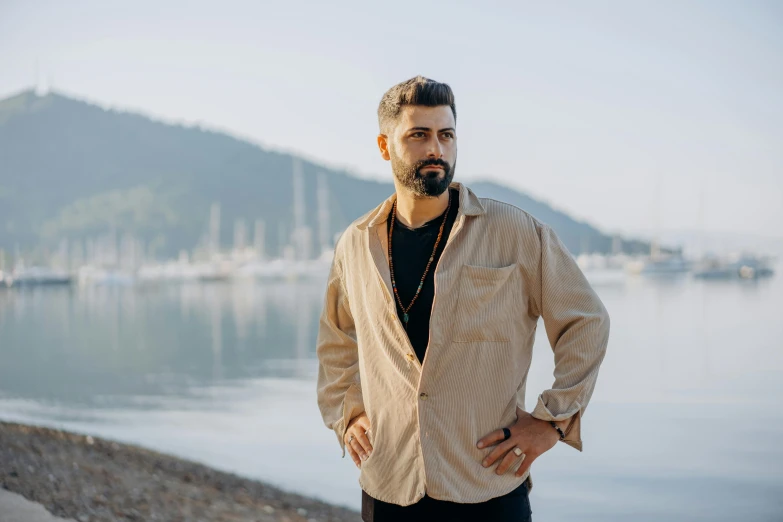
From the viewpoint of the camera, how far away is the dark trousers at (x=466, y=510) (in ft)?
5.50

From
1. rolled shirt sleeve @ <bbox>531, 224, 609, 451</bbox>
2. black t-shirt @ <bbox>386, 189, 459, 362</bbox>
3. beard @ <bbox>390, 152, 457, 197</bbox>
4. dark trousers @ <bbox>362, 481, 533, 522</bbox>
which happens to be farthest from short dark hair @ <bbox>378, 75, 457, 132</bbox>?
dark trousers @ <bbox>362, 481, 533, 522</bbox>

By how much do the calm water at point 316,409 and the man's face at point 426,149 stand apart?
5.22m

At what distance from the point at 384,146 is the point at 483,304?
450mm

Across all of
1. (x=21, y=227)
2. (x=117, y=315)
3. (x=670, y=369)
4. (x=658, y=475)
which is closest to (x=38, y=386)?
(x=658, y=475)

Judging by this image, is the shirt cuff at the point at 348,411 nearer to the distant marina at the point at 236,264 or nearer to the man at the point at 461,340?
the man at the point at 461,340

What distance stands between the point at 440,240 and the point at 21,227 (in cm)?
9936

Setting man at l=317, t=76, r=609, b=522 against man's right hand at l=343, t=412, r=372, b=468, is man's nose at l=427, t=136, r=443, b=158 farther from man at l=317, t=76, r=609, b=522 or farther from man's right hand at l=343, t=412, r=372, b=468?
man's right hand at l=343, t=412, r=372, b=468

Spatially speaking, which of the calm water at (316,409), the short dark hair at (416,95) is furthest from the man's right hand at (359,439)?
the calm water at (316,409)

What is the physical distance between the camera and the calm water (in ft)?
26.4

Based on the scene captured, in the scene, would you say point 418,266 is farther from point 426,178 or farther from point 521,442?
point 521,442

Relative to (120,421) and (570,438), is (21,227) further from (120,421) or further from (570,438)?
(570,438)

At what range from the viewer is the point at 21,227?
9206cm

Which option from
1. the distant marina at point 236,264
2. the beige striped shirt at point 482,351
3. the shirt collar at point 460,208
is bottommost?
the distant marina at point 236,264

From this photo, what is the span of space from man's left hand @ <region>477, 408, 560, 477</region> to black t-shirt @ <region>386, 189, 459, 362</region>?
0.22 m
